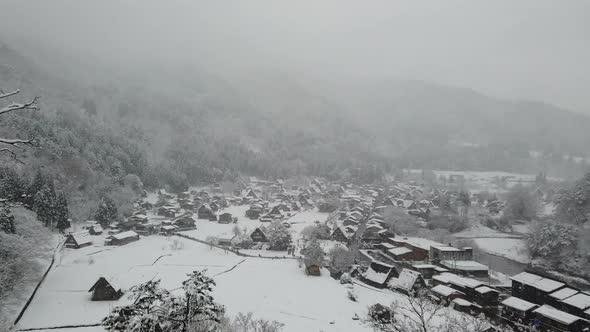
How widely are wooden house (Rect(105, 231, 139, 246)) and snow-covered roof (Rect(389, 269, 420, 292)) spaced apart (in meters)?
32.9

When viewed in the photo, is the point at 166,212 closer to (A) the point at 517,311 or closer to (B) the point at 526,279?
(A) the point at 517,311

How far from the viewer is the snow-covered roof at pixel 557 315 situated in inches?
Answer: 874

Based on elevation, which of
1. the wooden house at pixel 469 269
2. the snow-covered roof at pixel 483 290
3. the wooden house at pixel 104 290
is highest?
the wooden house at pixel 104 290

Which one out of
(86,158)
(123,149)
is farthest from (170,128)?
(86,158)

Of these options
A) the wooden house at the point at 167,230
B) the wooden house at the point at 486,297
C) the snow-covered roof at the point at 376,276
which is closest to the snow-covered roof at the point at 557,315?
the wooden house at the point at 486,297

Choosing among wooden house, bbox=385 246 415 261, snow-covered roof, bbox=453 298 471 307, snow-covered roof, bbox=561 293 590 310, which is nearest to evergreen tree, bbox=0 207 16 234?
snow-covered roof, bbox=453 298 471 307

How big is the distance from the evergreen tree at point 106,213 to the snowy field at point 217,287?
1045cm

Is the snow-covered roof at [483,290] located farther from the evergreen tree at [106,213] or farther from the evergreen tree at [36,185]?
the evergreen tree at [36,185]

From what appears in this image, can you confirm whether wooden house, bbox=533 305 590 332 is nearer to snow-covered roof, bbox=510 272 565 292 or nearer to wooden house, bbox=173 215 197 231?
snow-covered roof, bbox=510 272 565 292

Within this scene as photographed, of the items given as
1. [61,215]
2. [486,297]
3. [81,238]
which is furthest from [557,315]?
[61,215]

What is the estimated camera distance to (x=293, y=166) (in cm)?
11019

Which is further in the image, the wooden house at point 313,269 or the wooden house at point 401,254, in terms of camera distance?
the wooden house at point 401,254

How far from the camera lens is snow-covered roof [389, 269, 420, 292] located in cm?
2769

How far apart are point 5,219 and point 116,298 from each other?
10663 millimetres
